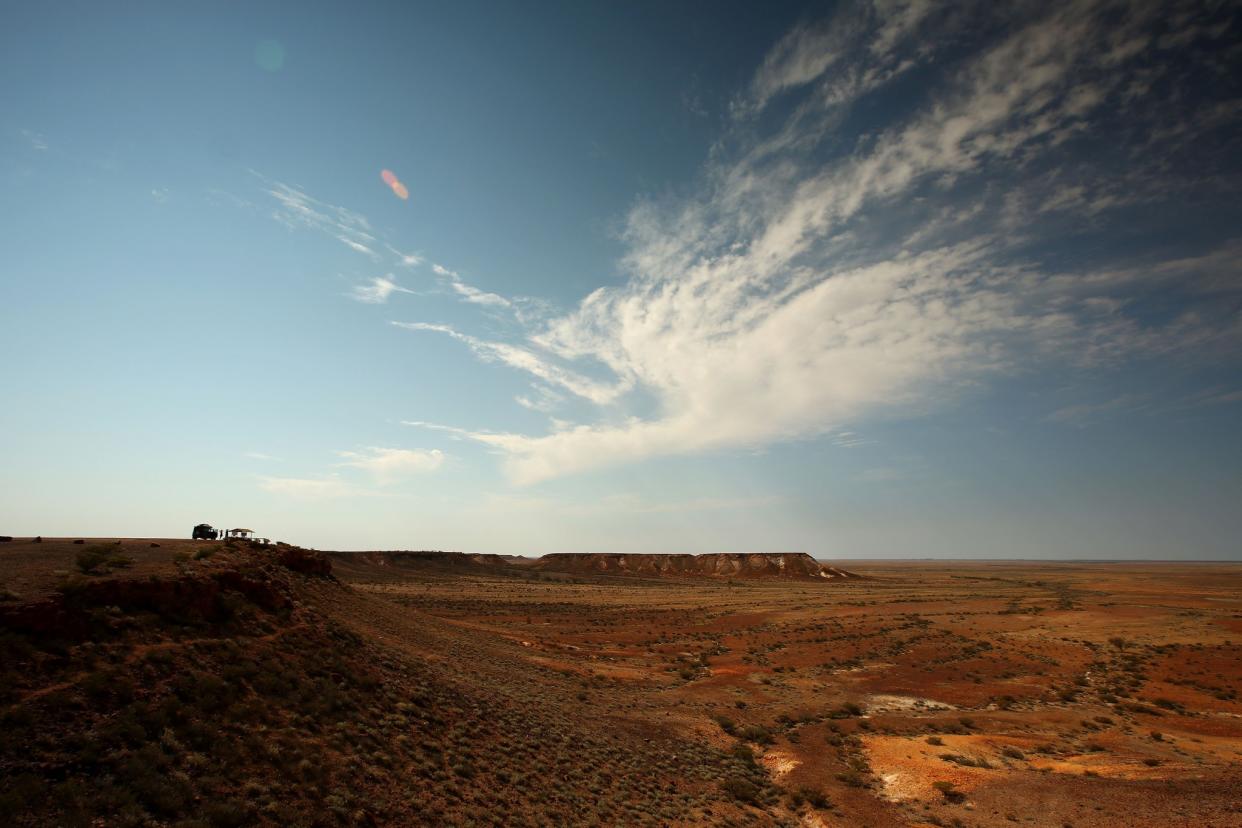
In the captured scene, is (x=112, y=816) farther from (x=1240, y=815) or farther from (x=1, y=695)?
(x=1240, y=815)

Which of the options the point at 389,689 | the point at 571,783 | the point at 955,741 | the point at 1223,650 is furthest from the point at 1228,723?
the point at 389,689

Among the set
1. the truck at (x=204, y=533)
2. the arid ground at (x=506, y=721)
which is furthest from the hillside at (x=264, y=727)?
the truck at (x=204, y=533)

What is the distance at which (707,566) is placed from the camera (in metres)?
153

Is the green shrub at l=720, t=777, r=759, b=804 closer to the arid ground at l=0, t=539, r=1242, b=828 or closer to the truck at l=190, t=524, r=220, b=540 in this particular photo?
the arid ground at l=0, t=539, r=1242, b=828

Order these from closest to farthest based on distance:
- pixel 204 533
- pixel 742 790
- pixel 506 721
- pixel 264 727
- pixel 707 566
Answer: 1. pixel 264 727
2. pixel 742 790
3. pixel 506 721
4. pixel 204 533
5. pixel 707 566

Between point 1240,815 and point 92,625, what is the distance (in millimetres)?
32964

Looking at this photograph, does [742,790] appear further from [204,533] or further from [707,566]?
[707,566]

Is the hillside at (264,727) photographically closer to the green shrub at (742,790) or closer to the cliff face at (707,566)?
the green shrub at (742,790)

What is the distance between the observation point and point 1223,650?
3891 centimetres

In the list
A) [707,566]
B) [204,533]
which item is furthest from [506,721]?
[707,566]

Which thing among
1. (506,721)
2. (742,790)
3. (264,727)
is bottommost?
(742,790)

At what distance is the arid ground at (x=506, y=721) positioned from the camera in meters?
11.2

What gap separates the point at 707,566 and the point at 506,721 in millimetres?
139868

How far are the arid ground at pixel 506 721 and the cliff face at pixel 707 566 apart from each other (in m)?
106
